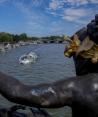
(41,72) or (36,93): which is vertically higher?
(36,93)

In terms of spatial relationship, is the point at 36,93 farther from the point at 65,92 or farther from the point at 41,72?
the point at 41,72

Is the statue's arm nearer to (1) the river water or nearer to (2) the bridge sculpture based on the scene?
(2) the bridge sculpture

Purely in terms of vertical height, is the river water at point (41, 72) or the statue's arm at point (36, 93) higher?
the statue's arm at point (36, 93)

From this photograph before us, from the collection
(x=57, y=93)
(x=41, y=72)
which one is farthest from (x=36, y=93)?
(x=41, y=72)

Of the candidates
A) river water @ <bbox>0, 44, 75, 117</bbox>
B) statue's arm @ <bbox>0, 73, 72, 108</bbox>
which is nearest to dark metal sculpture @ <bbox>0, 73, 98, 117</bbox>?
statue's arm @ <bbox>0, 73, 72, 108</bbox>

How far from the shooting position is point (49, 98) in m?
2.47

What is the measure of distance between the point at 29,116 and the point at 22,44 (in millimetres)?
187663

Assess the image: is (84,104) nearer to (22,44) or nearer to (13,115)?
(13,115)

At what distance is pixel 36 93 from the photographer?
96.7 inches

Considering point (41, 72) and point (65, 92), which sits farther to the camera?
point (41, 72)

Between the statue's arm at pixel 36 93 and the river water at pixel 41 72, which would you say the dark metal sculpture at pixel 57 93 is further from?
the river water at pixel 41 72

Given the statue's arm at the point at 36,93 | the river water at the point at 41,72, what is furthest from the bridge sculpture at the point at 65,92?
the river water at the point at 41,72

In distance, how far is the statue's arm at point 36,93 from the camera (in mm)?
2438

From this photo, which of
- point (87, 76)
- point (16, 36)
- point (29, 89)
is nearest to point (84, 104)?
point (87, 76)
